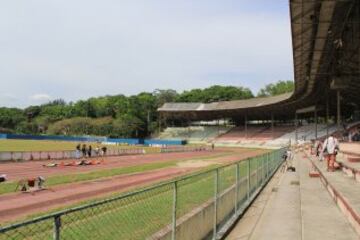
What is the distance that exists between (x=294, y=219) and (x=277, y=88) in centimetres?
15223

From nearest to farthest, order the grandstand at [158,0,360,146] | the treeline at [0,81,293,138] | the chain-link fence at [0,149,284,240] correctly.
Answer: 1. the chain-link fence at [0,149,284,240]
2. the grandstand at [158,0,360,146]
3. the treeline at [0,81,293,138]

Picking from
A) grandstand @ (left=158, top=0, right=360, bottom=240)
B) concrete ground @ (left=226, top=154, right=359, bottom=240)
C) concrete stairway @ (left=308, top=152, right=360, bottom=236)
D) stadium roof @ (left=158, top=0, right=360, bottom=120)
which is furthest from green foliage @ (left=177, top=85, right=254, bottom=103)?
concrete ground @ (left=226, top=154, right=359, bottom=240)

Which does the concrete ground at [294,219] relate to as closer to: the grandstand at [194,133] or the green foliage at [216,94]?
the grandstand at [194,133]

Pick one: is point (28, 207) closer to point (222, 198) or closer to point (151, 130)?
point (222, 198)

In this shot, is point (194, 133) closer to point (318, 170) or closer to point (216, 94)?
point (216, 94)

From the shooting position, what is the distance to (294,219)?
1142cm

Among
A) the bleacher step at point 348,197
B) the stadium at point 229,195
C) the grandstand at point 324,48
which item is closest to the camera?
the stadium at point 229,195

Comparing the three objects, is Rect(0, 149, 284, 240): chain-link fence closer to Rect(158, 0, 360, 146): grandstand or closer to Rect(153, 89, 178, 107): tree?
Rect(158, 0, 360, 146): grandstand

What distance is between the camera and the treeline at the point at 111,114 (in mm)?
136625

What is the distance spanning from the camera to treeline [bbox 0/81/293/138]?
136625 millimetres

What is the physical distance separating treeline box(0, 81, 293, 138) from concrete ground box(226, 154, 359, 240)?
11729 cm

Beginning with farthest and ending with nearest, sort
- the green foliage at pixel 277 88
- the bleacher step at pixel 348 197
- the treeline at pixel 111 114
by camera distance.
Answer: the green foliage at pixel 277 88 → the treeline at pixel 111 114 → the bleacher step at pixel 348 197

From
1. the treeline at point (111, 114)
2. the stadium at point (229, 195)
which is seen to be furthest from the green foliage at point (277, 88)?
the stadium at point (229, 195)

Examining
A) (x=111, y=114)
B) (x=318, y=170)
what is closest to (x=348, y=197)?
(x=318, y=170)
